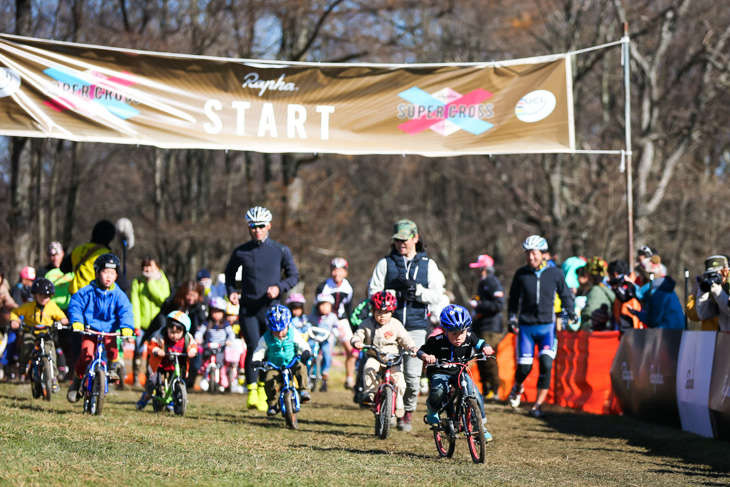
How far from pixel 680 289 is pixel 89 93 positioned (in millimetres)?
28825

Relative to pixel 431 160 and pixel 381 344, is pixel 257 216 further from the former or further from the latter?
pixel 431 160

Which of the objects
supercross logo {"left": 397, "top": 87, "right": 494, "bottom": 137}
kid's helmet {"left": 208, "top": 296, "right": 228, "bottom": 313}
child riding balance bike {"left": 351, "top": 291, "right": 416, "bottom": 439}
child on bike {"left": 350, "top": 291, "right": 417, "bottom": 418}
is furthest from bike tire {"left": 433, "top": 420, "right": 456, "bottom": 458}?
kid's helmet {"left": 208, "top": 296, "right": 228, "bottom": 313}

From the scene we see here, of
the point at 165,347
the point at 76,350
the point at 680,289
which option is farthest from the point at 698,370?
the point at 680,289

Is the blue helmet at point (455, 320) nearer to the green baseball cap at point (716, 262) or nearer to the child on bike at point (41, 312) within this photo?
the green baseball cap at point (716, 262)

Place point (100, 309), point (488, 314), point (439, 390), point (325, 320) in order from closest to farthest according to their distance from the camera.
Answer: point (439, 390) → point (100, 309) → point (488, 314) → point (325, 320)

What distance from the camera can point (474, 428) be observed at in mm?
8562

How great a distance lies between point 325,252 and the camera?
98.1 feet

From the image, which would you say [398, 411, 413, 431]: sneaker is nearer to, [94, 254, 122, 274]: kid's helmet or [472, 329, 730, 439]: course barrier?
[472, 329, 730, 439]: course barrier

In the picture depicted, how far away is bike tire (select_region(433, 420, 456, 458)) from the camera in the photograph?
29.3 feet

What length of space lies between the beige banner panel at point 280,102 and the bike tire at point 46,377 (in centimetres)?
295

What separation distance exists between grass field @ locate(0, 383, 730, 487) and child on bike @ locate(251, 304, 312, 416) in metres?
0.46

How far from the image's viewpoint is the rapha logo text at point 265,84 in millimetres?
13875

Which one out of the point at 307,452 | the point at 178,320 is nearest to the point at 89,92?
the point at 178,320

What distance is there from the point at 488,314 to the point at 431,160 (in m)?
28.3
